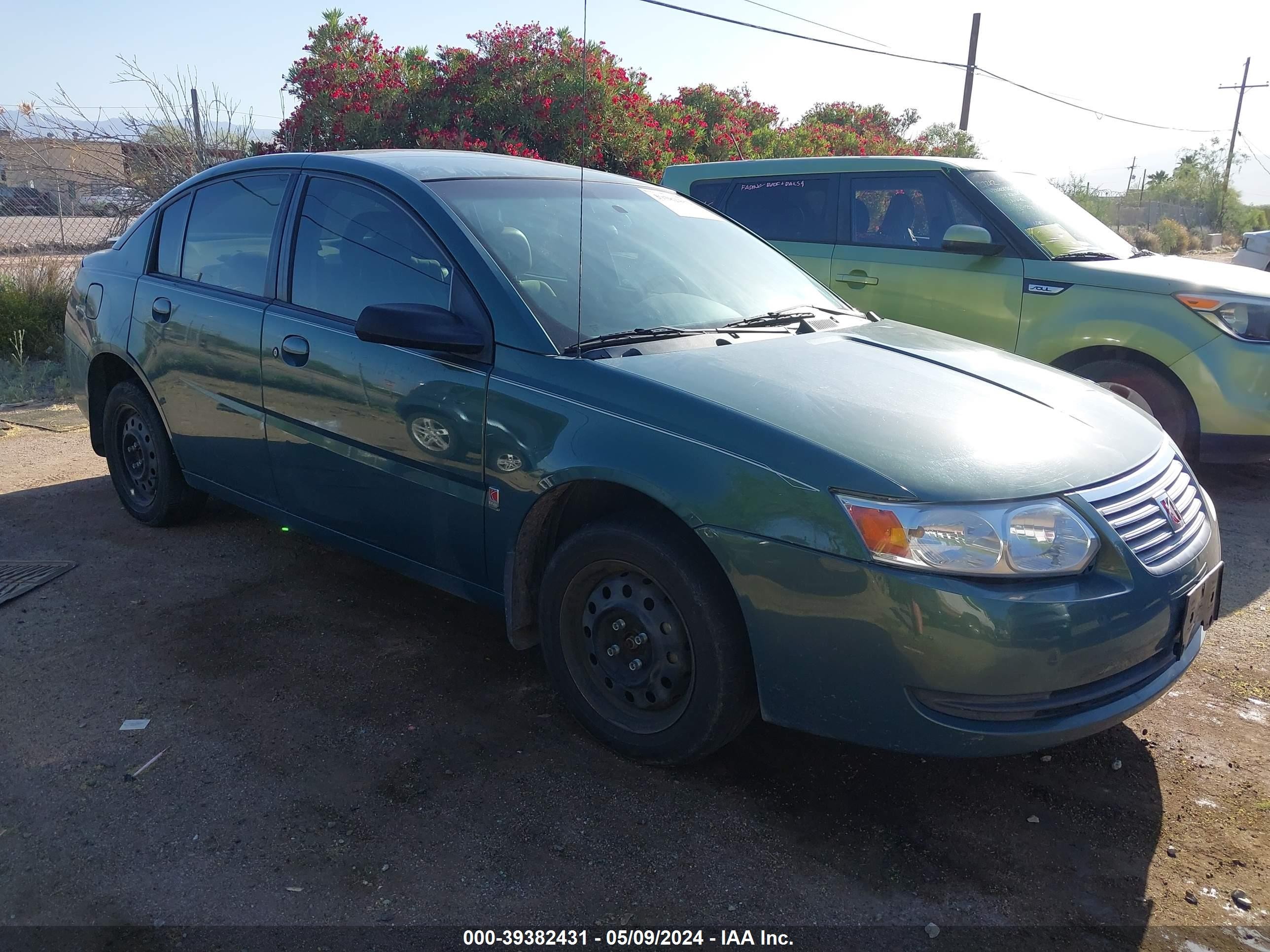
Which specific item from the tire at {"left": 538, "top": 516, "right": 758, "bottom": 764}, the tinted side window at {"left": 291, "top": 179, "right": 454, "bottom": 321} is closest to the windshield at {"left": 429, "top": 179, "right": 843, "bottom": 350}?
the tinted side window at {"left": 291, "top": 179, "right": 454, "bottom": 321}

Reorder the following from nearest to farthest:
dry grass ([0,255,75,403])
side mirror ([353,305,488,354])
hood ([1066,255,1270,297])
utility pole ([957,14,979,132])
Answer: side mirror ([353,305,488,354]) < hood ([1066,255,1270,297]) < dry grass ([0,255,75,403]) < utility pole ([957,14,979,132])

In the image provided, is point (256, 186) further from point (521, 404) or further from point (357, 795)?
point (357, 795)

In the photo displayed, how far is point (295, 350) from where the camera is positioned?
3641 mm

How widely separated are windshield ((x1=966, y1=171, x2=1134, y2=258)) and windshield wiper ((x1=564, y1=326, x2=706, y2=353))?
3557mm

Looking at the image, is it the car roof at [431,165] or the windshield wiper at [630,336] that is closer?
the windshield wiper at [630,336]

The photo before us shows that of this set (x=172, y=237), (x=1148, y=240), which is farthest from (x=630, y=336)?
(x=1148, y=240)

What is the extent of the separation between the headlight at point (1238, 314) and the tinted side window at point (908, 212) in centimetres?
122

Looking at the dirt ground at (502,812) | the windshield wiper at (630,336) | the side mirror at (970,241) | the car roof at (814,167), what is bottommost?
the dirt ground at (502,812)

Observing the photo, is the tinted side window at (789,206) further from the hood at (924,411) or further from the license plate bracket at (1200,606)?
the license plate bracket at (1200,606)

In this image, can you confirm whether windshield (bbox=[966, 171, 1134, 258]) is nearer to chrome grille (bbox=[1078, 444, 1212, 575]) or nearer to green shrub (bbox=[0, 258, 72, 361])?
chrome grille (bbox=[1078, 444, 1212, 575])

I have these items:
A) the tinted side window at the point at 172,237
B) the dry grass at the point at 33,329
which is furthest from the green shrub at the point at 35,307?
the tinted side window at the point at 172,237

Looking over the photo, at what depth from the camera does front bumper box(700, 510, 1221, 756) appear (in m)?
2.37

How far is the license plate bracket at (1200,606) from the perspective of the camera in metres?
2.67

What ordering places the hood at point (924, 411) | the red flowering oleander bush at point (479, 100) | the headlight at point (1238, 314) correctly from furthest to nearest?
the red flowering oleander bush at point (479, 100)
the headlight at point (1238, 314)
the hood at point (924, 411)
